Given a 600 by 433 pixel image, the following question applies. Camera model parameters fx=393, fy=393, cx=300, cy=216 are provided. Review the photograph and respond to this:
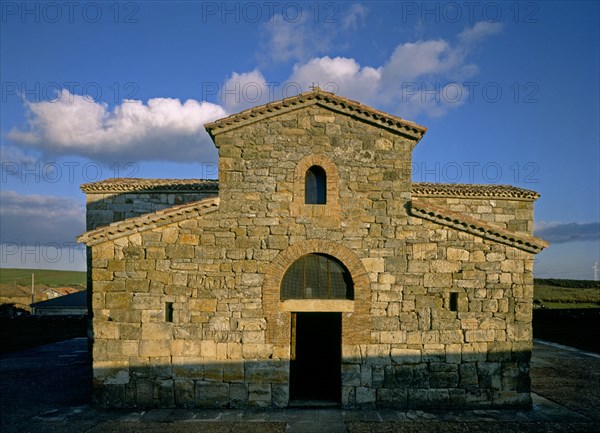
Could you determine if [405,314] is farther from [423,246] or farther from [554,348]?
[554,348]

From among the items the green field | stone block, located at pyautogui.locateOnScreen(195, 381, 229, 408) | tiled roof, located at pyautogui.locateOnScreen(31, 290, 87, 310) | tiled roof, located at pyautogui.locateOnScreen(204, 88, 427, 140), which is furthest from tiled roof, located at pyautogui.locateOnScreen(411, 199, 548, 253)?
the green field

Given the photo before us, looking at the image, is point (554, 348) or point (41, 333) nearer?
point (554, 348)

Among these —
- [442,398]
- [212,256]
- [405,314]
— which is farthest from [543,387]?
[212,256]

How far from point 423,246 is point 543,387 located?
5672 millimetres

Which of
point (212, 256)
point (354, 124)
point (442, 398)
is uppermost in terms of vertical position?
point (354, 124)

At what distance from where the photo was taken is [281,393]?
8.88m

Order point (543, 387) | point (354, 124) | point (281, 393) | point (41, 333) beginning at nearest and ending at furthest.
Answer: point (281, 393) < point (354, 124) < point (543, 387) < point (41, 333)

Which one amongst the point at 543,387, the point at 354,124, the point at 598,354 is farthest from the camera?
the point at 598,354

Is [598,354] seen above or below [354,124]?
below

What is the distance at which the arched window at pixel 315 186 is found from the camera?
31.1 ft

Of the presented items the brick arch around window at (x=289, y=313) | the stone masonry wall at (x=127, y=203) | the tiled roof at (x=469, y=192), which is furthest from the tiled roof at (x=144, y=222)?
the tiled roof at (x=469, y=192)

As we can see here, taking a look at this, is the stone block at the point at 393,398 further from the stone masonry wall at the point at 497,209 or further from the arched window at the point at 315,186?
the stone masonry wall at the point at 497,209

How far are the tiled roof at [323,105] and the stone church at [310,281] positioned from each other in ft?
0.11

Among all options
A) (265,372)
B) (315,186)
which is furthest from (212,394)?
(315,186)
